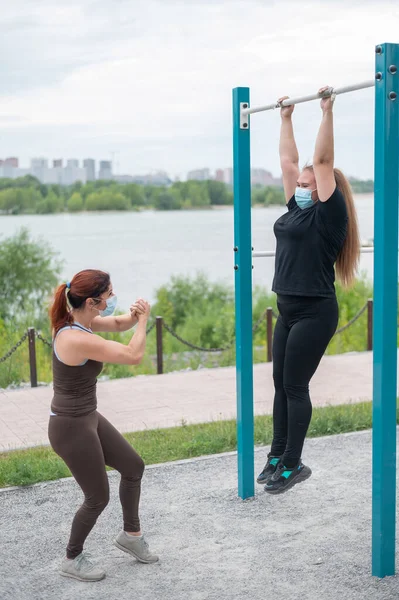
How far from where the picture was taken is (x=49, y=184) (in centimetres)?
2133

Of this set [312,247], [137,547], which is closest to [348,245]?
[312,247]

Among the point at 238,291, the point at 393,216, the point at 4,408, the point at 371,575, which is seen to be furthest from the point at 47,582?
the point at 4,408

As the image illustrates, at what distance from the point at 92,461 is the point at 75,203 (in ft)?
58.7

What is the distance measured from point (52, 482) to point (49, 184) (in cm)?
1671

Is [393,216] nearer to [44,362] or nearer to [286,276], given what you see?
[286,276]

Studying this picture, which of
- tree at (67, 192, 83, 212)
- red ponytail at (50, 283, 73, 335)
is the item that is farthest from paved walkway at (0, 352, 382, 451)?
tree at (67, 192, 83, 212)

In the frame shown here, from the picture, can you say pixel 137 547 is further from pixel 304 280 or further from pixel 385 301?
pixel 385 301

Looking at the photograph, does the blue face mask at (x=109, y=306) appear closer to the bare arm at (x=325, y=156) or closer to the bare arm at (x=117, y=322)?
the bare arm at (x=117, y=322)

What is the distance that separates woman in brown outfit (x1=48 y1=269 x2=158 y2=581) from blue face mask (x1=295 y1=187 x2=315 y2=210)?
1.03m

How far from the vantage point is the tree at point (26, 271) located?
1312cm

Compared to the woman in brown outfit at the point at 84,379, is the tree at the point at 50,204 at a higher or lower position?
higher

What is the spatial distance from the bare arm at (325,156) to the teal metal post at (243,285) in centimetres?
80

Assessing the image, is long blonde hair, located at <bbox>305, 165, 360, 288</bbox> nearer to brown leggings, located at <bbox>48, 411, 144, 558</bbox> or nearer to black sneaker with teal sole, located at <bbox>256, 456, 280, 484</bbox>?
black sneaker with teal sole, located at <bbox>256, 456, 280, 484</bbox>

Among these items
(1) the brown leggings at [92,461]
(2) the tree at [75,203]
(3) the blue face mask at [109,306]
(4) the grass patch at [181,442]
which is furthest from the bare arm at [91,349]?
(2) the tree at [75,203]
